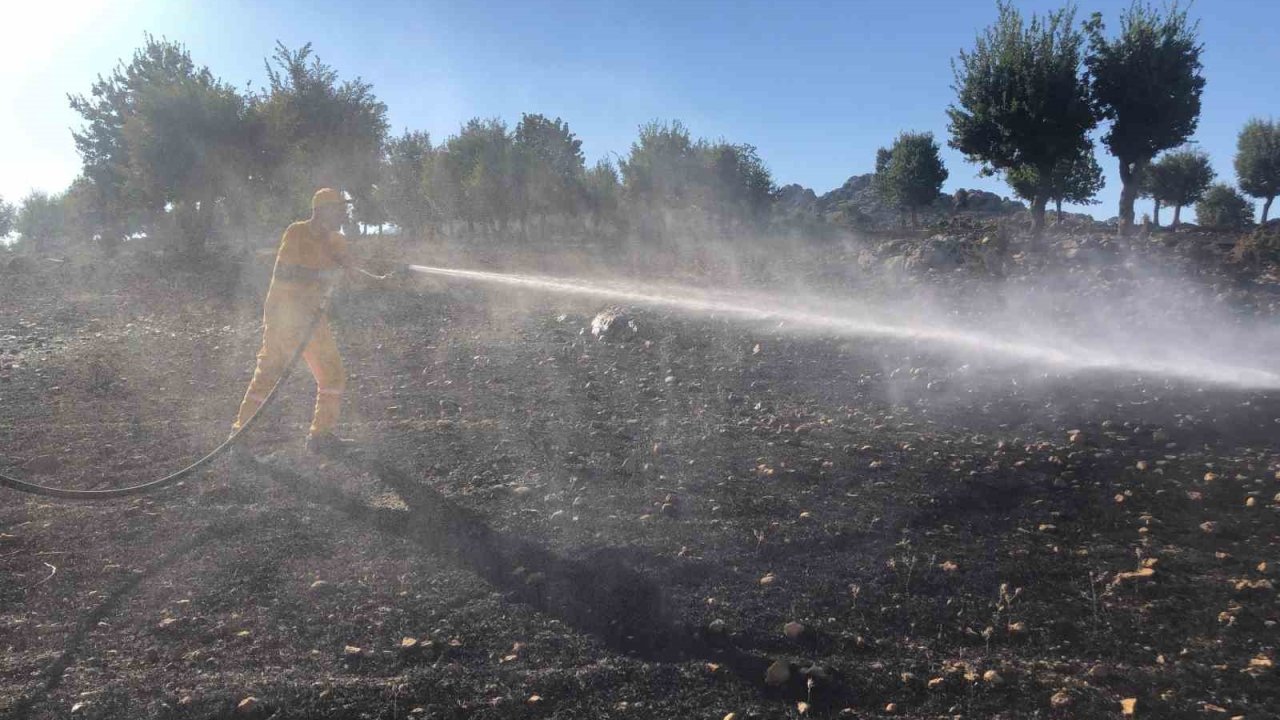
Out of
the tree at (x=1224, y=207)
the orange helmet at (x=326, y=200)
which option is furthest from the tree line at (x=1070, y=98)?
the tree at (x=1224, y=207)

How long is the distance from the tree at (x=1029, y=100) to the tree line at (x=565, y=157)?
37 mm

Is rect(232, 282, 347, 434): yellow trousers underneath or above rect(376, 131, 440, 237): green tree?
underneath

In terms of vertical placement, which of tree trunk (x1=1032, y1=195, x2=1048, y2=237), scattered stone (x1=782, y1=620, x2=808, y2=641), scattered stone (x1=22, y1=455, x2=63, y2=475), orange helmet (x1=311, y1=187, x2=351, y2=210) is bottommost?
scattered stone (x1=22, y1=455, x2=63, y2=475)

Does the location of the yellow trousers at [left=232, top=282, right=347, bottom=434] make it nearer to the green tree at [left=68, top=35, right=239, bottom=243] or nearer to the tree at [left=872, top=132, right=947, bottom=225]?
the green tree at [left=68, top=35, right=239, bottom=243]

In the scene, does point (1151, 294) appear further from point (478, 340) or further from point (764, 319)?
point (478, 340)

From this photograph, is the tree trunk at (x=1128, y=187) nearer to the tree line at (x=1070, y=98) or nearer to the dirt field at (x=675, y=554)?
the tree line at (x=1070, y=98)

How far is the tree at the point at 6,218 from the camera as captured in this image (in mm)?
59938

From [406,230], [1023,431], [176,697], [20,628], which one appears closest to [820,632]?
[176,697]

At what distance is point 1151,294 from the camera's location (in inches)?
453

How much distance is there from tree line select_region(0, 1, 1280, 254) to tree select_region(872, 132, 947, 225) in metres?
0.10

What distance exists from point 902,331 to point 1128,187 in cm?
1533

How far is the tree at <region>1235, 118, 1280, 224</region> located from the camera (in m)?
33.2

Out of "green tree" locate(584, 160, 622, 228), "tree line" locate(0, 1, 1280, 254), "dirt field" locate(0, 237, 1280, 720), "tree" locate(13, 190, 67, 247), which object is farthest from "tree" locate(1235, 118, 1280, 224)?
"tree" locate(13, 190, 67, 247)

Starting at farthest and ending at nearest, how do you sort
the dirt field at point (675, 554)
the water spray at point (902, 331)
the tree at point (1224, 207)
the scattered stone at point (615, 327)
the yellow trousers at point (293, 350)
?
the tree at point (1224, 207), the scattered stone at point (615, 327), the water spray at point (902, 331), the yellow trousers at point (293, 350), the dirt field at point (675, 554)
